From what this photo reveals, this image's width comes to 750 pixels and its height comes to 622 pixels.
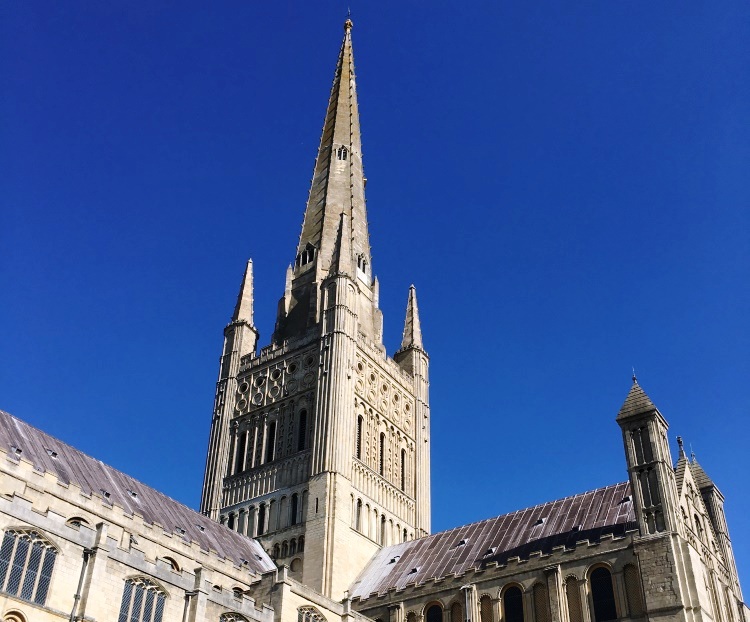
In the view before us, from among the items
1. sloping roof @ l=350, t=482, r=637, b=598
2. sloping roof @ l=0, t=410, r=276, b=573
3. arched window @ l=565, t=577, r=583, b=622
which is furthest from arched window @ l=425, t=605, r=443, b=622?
sloping roof @ l=0, t=410, r=276, b=573

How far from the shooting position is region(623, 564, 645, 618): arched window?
128ft

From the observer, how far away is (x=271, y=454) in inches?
2334

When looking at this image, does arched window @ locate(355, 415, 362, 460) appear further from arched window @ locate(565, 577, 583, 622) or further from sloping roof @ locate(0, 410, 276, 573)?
arched window @ locate(565, 577, 583, 622)

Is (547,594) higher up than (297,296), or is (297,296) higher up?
(297,296)

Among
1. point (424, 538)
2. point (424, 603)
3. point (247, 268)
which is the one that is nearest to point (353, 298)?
point (247, 268)

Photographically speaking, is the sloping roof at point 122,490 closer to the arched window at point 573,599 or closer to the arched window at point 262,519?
the arched window at point 262,519

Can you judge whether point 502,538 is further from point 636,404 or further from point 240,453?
point 240,453

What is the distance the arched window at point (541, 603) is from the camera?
1638 inches

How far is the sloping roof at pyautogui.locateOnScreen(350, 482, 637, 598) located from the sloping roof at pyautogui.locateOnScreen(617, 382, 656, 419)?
5.28 meters

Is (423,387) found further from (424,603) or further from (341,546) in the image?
(424,603)

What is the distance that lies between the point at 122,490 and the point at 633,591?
26.0 meters

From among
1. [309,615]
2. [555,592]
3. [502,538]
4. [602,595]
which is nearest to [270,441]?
[502,538]

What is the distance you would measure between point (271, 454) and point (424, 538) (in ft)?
38.7

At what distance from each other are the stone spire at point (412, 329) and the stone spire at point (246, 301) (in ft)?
41.0
